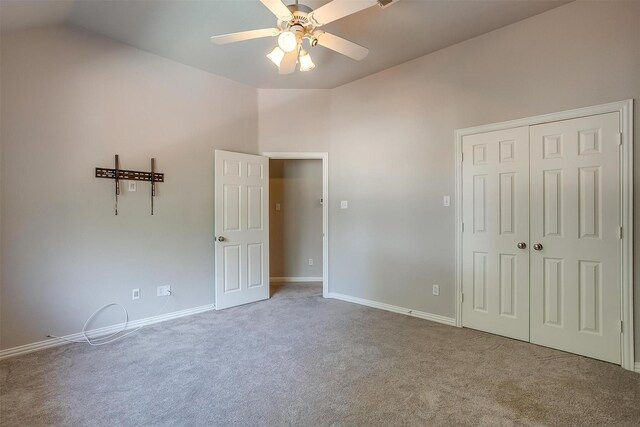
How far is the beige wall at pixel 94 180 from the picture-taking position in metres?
2.58

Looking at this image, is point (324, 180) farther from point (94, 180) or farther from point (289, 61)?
point (94, 180)

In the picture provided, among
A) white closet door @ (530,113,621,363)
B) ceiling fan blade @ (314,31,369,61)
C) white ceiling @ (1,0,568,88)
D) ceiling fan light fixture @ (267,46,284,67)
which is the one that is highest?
white ceiling @ (1,0,568,88)

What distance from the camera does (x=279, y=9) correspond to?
6.50 feet

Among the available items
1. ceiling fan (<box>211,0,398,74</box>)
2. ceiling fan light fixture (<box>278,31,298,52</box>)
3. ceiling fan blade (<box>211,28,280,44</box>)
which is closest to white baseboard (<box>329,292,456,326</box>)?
ceiling fan (<box>211,0,398,74</box>)

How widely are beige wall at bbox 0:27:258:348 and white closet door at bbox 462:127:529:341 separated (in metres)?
2.95

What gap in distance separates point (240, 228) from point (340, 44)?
254cm

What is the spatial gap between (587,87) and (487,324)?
2.23 meters

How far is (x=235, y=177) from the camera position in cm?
397

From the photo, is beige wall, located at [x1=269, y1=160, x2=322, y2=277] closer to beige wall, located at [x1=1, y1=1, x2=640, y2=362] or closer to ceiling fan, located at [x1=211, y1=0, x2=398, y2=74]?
beige wall, located at [x1=1, y1=1, x2=640, y2=362]

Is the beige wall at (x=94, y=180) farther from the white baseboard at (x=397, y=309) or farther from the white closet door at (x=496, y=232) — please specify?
the white closet door at (x=496, y=232)

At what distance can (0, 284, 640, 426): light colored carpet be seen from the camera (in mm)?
1805

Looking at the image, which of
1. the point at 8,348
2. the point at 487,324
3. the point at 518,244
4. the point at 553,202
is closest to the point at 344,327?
the point at 487,324

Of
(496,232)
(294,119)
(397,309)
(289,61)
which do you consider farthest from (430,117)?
(397,309)

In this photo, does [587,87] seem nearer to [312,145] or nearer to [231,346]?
[312,145]
